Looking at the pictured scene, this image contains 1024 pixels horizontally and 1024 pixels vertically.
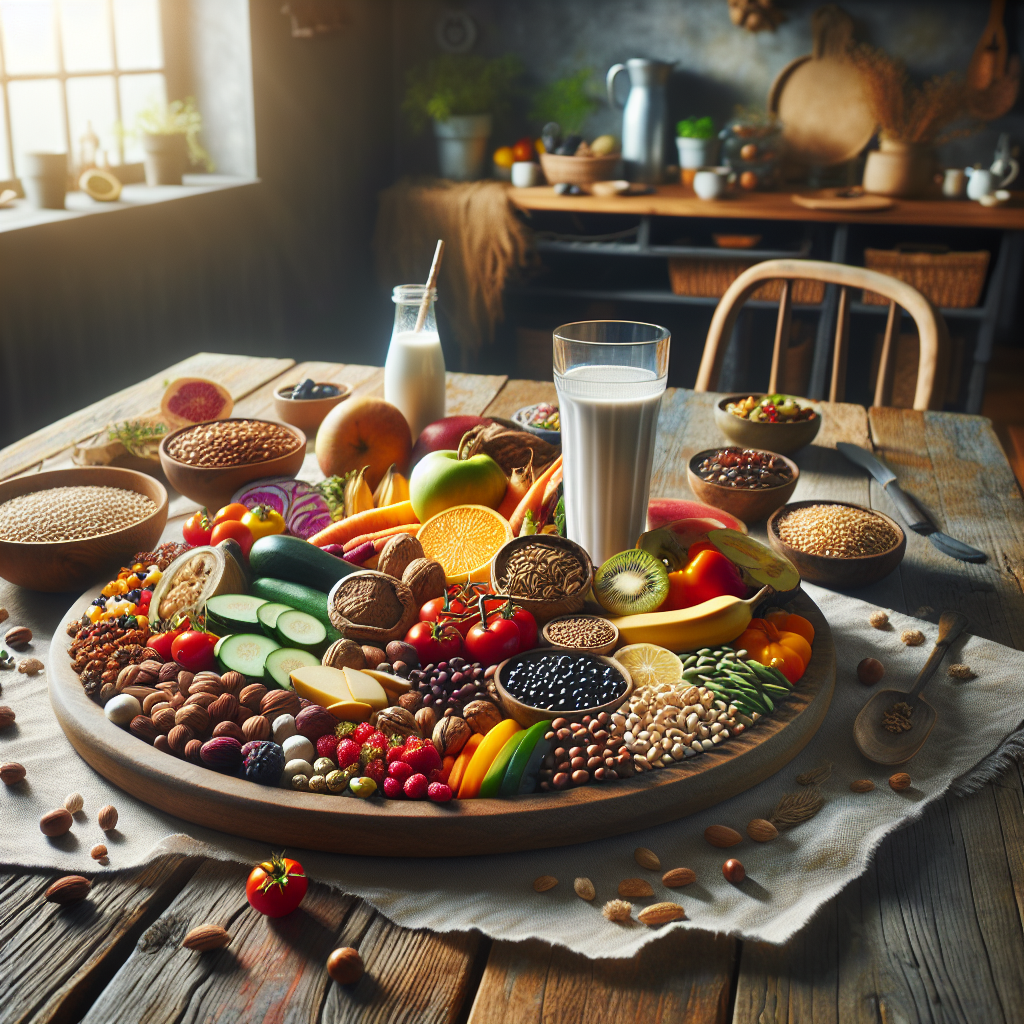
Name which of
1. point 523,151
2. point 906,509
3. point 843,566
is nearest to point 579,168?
point 523,151

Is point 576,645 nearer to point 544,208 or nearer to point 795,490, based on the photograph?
point 795,490

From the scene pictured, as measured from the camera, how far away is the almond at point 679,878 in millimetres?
787

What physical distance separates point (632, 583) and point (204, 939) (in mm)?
584

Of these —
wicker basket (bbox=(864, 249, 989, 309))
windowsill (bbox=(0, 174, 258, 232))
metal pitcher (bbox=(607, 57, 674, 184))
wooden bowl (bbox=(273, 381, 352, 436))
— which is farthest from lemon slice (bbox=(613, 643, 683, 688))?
metal pitcher (bbox=(607, 57, 674, 184))

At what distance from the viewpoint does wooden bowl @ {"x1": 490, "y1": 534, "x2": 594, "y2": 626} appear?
1072 millimetres

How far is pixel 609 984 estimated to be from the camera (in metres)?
0.70

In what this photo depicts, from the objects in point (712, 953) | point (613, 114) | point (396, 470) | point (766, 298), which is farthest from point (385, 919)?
point (613, 114)

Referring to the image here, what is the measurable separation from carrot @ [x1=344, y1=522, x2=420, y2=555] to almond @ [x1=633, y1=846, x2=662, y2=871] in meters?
0.57

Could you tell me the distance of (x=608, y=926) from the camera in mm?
747

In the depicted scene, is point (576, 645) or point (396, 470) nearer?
point (576, 645)

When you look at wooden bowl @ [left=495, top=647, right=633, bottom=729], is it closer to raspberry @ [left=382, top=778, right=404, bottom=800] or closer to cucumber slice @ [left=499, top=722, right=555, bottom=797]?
cucumber slice @ [left=499, top=722, right=555, bottom=797]

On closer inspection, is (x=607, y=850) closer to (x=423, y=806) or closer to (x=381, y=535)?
(x=423, y=806)

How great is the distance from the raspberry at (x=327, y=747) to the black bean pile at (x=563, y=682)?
0.59 ft

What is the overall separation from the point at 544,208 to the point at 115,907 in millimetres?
3630
